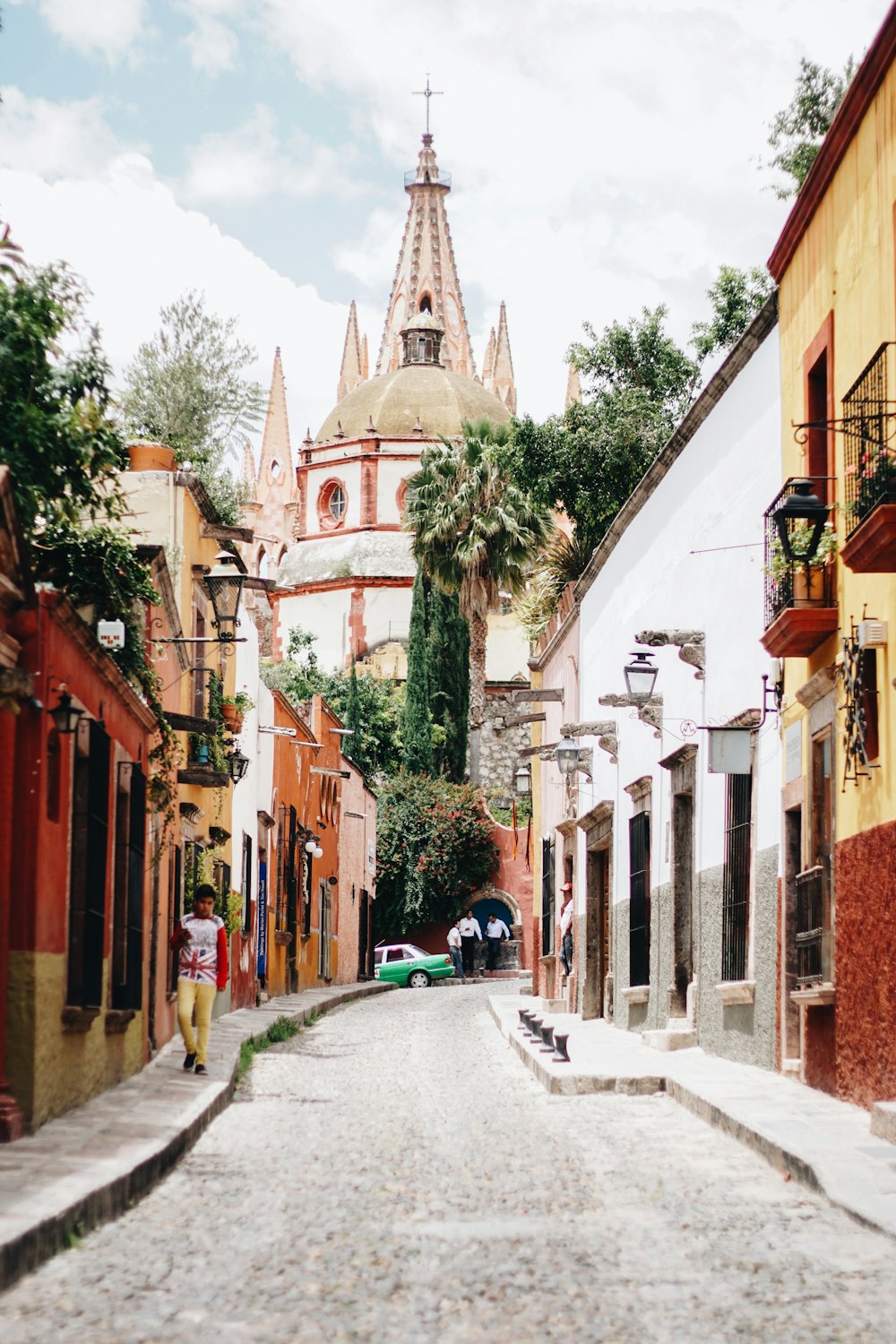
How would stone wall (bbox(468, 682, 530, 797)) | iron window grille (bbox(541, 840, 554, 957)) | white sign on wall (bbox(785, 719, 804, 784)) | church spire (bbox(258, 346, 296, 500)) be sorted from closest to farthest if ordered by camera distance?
white sign on wall (bbox(785, 719, 804, 784)), iron window grille (bbox(541, 840, 554, 957)), stone wall (bbox(468, 682, 530, 797)), church spire (bbox(258, 346, 296, 500))

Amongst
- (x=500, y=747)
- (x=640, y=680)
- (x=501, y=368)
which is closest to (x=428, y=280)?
(x=501, y=368)

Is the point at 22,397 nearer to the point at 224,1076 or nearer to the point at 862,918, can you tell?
the point at 224,1076

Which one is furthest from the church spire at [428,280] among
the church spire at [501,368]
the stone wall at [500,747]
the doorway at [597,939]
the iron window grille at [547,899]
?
the doorway at [597,939]

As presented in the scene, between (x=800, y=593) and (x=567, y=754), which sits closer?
(x=800, y=593)

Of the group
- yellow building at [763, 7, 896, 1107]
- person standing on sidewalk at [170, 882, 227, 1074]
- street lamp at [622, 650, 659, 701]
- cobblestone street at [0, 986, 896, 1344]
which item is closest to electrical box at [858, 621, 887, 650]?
yellow building at [763, 7, 896, 1107]

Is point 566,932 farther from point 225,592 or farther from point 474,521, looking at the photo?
point 474,521

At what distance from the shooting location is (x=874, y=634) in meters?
11.8

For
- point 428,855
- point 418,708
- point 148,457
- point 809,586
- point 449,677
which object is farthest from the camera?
point 449,677

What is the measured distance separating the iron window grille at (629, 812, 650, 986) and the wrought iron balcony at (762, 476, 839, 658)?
8199 millimetres

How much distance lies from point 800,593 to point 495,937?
40.3 meters

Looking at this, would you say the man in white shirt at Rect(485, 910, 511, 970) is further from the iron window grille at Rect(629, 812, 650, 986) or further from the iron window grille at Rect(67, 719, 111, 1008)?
the iron window grille at Rect(67, 719, 111, 1008)

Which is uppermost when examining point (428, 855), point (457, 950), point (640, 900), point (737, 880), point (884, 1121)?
point (428, 855)

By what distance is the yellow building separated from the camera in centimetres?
1155

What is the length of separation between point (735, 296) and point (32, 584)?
85.3 feet
